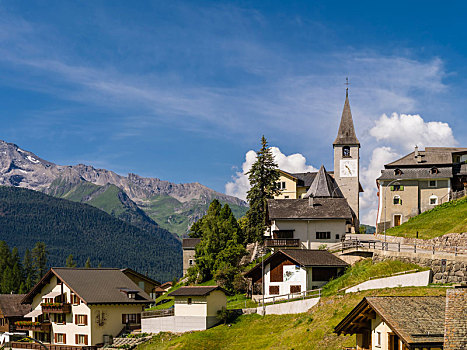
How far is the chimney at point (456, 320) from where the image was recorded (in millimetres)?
24188

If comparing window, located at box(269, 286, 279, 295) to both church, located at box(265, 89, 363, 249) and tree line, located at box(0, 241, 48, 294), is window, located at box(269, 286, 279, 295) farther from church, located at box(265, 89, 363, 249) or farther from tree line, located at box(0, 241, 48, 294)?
tree line, located at box(0, 241, 48, 294)

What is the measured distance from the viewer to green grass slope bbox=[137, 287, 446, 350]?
49.9 m

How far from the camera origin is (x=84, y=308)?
75875mm

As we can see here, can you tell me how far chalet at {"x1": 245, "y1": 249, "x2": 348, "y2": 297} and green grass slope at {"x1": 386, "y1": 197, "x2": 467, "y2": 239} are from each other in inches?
665

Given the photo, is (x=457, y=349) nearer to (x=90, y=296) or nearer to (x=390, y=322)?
(x=390, y=322)

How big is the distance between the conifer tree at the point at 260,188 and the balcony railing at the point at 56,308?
27865 millimetres

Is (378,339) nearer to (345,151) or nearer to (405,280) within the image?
(405,280)

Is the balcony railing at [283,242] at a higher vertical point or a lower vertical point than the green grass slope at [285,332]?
higher

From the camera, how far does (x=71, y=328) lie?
254 ft

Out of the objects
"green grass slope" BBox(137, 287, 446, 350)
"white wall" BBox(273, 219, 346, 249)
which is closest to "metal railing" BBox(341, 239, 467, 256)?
"white wall" BBox(273, 219, 346, 249)

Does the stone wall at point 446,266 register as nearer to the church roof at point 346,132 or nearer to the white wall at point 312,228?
the white wall at point 312,228

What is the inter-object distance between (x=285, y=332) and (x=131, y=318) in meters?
27.0

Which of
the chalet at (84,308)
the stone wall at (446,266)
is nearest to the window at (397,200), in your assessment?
the stone wall at (446,266)

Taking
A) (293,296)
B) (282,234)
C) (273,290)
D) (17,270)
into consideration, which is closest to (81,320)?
(273,290)
